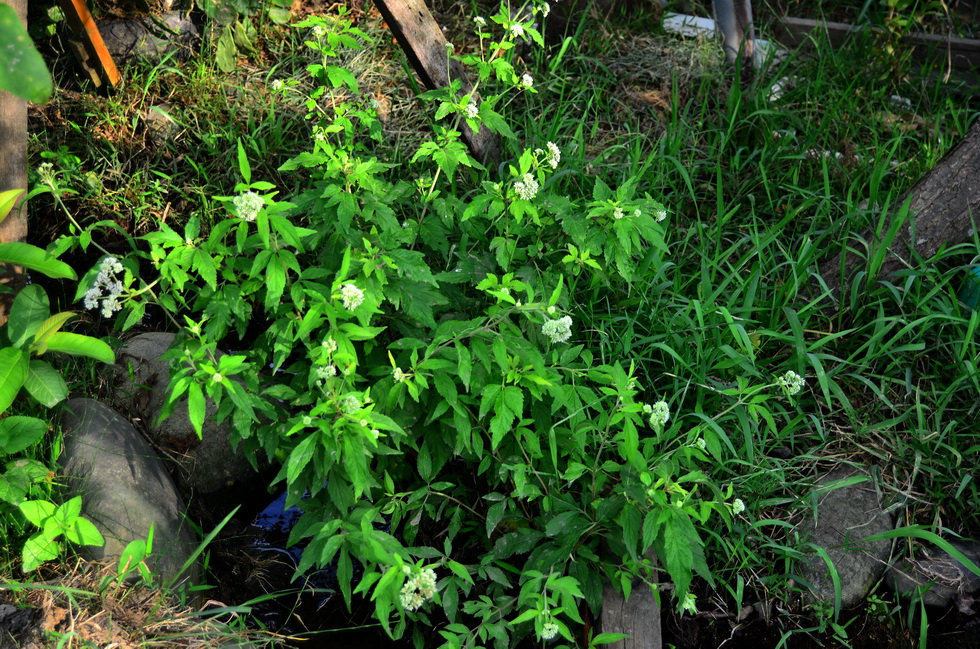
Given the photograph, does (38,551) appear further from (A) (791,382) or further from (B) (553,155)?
(A) (791,382)

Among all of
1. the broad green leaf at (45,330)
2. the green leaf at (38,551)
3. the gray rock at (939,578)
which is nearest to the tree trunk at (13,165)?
the broad green leaf at (45,330)

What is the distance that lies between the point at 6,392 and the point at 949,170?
11.0 feet

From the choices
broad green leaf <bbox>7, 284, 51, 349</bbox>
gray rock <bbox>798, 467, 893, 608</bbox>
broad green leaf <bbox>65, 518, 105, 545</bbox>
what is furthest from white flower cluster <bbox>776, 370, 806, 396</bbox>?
broad green leaf <bbox>7, 284, 51, 349</bbox>

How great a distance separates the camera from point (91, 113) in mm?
3584

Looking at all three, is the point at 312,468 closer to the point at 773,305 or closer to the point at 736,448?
the point at 736,448

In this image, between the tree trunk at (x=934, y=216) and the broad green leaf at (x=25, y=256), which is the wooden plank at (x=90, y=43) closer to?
the broad green leaf at (x=25, y=256)

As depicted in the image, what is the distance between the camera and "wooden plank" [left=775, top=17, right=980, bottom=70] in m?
4.17

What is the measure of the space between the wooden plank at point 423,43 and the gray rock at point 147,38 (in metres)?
1.27

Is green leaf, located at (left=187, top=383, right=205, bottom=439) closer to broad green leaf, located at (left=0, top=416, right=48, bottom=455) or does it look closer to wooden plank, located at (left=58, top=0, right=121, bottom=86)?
broad green leaf, located at (left=0, top=416, right=48, bottom=455)

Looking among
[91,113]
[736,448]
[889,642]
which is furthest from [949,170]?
[91,113]

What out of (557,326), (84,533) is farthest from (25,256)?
(557,326)

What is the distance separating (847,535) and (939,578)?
0.33 metres

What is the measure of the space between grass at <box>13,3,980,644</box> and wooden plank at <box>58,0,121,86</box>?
11 centimetres

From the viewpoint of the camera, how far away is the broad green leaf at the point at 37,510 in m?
2.21
